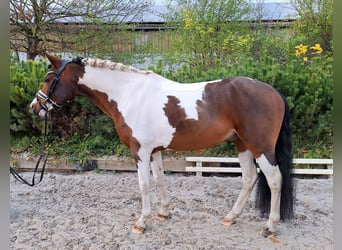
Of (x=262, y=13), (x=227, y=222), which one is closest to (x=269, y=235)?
(x=227, y=222)

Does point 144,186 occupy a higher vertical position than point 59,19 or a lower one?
lower

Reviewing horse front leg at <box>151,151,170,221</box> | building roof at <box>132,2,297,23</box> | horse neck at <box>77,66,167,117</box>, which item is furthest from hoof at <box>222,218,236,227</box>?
building roof at <box>132,2,297,23</box>

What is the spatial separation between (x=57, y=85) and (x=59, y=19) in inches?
175

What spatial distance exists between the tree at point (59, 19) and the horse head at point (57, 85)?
385 centimetres

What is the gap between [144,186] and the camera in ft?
7.67

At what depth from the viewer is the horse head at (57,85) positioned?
2.29 m

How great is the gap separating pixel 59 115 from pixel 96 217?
197cm

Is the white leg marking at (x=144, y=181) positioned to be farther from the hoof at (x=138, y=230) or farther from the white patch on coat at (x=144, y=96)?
the white patch on coat at (x=144, y=96)

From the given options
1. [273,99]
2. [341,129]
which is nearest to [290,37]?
[273,99]

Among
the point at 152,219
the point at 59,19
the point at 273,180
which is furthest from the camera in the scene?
the point at 59,19

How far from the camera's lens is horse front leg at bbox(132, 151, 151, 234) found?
2.28m

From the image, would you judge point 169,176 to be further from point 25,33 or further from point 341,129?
point 25,33

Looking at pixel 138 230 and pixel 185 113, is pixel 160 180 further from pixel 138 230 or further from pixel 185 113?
pixel 185 113

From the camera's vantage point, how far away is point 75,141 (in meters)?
4.23
